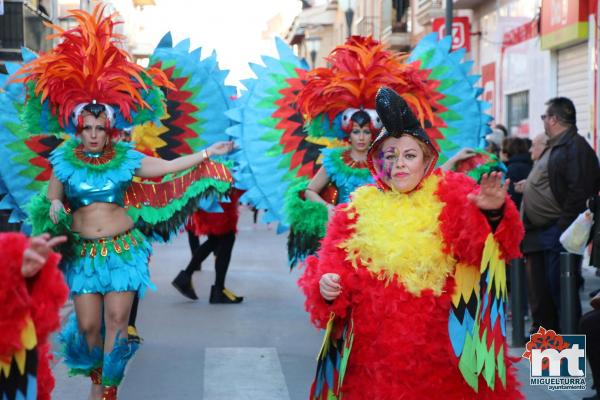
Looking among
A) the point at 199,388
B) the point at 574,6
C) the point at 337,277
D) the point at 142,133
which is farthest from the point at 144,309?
the point at 574,6

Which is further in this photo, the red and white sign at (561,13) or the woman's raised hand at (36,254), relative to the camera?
the red and white sign at (561,13)

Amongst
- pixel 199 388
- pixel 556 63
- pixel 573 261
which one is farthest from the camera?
pixel 556 63

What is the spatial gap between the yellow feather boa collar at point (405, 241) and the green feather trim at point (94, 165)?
2287mm

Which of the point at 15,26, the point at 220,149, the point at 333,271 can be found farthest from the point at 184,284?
the point at 15,26

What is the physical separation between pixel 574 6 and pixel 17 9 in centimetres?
1188

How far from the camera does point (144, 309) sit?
35.0 ft

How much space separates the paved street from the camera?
688cm

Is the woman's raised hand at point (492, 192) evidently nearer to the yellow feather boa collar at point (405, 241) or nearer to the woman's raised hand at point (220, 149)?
the yellow feather boa collar at point (405, 241)

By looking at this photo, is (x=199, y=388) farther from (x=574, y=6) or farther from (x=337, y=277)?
(x=574, y=6)

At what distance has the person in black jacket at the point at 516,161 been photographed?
9.88 metres

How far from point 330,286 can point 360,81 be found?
343 centimetres

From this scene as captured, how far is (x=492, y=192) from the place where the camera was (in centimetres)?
393

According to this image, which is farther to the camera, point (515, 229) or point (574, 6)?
point (574, 6)

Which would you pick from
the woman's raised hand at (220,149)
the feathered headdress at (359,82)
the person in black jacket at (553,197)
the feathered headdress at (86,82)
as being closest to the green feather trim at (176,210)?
the woman's raised hand at (220,149)
